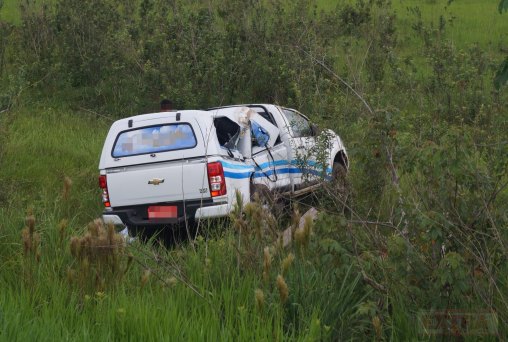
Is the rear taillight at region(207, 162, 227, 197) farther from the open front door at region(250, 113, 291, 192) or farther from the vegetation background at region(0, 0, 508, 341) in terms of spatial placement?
the vegetation background at region(0, 0, 508, 341)

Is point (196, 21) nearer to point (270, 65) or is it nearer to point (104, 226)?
point (270, 65)

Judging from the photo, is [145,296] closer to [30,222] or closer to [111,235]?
[111,235]

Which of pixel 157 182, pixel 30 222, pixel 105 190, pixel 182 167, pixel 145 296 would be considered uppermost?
pixel 30 222

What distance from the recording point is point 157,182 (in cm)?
966

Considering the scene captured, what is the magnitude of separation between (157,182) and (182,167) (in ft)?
1.51

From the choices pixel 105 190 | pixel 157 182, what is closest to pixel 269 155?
pixel 157 182

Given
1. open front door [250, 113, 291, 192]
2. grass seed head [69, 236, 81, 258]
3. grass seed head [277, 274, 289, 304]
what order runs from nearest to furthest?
grass seed head [277, 274, 289, 304] < grass seed head [69, 236, 81, 258] < open front door [250, 113, 291, 192]

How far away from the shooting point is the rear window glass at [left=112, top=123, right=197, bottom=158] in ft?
32.3

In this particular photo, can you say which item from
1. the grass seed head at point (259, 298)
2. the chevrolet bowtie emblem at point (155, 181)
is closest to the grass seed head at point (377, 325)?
the grass seed head at point (259, 298)

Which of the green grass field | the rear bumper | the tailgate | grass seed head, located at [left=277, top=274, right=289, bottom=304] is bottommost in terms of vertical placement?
the rear bumper

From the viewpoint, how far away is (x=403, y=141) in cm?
613

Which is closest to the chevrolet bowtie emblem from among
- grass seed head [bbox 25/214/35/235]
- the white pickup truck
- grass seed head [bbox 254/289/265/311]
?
the white pickup truck

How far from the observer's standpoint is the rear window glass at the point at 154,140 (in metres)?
9.85

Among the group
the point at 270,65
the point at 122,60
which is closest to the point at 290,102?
the point at 270,65
